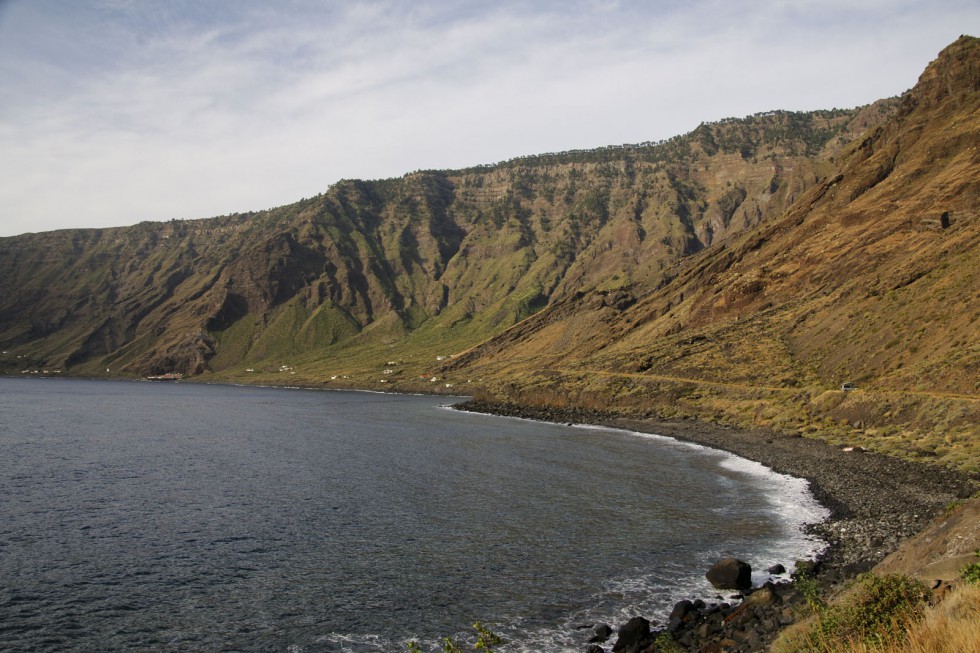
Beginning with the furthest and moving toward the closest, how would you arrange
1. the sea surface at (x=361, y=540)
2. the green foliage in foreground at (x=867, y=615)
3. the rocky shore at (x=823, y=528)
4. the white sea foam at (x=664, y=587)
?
the sea surface at (x=361, y=540) < the white sea foam at (x=664, y=587) < the rocky shore at (x=823, y=528) < the green foliage in foreground at (x=867, y=615)

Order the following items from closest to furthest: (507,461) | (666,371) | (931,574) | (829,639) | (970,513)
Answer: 1. (829,639)
2. (931,574)
3. (970,513)
4. (507,461)
5. (666,371)

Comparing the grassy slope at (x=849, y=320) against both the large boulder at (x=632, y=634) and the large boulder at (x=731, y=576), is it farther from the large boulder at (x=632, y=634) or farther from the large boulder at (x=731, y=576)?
the large boulder at (x=632, y=634)

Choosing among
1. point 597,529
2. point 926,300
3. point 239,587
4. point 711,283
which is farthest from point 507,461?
point 711,283

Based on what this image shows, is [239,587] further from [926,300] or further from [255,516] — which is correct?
[926,300]

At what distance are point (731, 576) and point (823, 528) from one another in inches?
522

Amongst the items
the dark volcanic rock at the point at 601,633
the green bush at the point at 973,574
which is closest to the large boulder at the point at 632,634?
the dark volcanic rock at the point at 601,633

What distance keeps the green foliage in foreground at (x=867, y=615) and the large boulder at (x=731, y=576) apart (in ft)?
44.9

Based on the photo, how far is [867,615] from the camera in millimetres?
15133

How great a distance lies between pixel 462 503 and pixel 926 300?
2891 inches

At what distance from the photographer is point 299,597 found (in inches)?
1206

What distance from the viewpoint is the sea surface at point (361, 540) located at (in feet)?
91.2

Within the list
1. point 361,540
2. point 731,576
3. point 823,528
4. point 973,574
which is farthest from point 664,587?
point 973,574

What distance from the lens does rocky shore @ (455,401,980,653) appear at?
25022 mm

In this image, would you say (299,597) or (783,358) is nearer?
(299,597)
